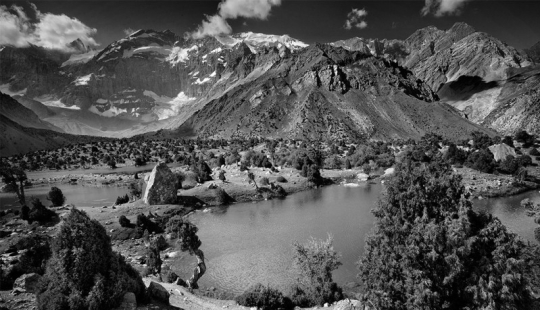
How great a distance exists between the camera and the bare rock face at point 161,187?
67062 millimetres

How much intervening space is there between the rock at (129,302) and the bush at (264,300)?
402 inches

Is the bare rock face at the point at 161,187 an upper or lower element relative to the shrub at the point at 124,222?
upper

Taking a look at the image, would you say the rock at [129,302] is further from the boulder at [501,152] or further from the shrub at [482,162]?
the boulder at [501,152]

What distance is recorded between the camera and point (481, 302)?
2050cm

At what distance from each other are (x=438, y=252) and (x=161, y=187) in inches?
2202

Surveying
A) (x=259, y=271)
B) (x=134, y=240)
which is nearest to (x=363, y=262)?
(x=259, y=271)

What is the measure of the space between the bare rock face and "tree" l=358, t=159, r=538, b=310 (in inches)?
2029

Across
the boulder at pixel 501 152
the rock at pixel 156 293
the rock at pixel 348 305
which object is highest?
the boulder at pixel 501 152

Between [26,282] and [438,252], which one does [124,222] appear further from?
[438,252]

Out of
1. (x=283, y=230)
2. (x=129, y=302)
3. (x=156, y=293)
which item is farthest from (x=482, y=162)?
(x=129, y=302)

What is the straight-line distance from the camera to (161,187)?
68312mm

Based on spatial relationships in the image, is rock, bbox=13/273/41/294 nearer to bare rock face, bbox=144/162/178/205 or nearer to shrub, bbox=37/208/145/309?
shrub, bbox=37/208/145/309

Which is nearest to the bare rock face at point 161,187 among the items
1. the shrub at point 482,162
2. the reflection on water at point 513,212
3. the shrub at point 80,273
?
the shrub at point 80,273

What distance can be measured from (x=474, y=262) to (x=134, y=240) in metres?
43.0
